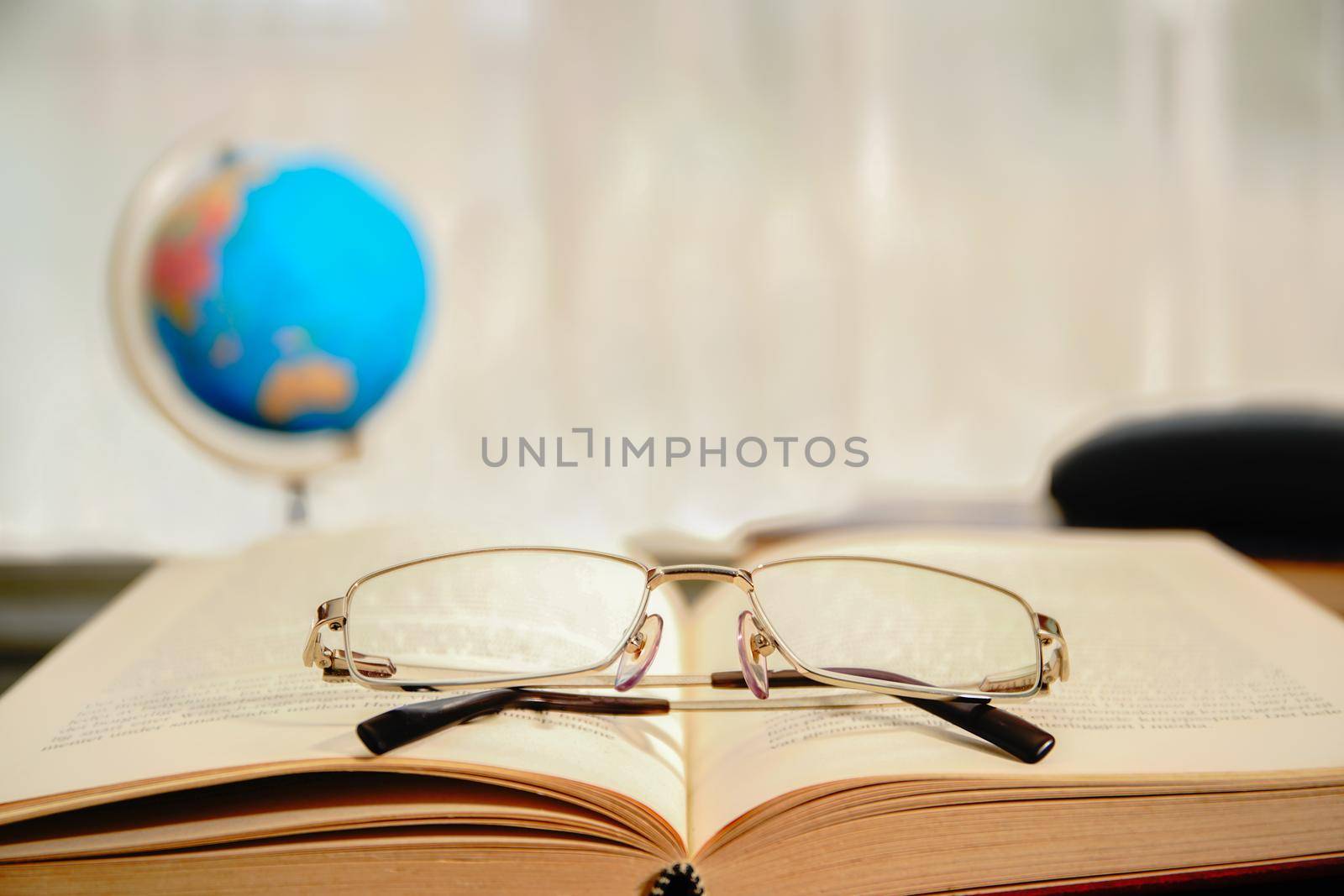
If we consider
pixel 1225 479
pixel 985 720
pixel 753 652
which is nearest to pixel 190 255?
pixel 753 652

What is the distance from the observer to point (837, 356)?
1.64 m

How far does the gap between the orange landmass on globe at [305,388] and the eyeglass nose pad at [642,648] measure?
693 millimetres

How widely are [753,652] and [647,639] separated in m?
0.06

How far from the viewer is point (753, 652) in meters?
0.50

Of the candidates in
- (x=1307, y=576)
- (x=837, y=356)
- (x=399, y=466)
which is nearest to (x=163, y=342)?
(x=399, y=466)

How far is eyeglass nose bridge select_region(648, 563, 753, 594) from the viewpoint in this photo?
1.70 ft

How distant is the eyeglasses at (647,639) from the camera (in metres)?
0.47

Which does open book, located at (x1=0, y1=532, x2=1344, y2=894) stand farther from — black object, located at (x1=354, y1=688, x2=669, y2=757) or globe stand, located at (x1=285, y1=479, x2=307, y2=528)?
globe stand, located at (x1=285, y1=479, x2=307, y2=528)

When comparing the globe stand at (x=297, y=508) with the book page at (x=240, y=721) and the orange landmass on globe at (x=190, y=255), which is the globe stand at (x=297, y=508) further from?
the book page at (x=240, y=721)

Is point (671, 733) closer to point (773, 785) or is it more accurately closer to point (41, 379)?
point (773, 785)

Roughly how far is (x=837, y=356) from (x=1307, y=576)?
95cm

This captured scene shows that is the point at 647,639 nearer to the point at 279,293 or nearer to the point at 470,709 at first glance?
the point at 470,709

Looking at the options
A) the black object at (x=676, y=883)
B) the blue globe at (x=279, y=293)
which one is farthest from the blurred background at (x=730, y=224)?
the black object at (x=676, y=883)

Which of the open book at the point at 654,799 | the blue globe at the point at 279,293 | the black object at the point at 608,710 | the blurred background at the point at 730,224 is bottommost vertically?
the open book at the point at 654,799
